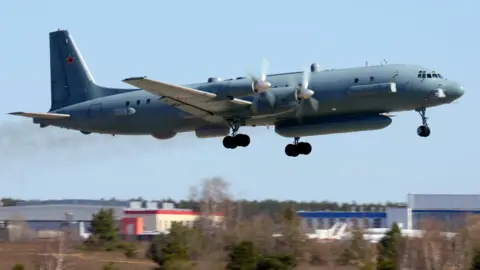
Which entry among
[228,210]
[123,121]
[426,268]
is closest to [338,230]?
[228,210]

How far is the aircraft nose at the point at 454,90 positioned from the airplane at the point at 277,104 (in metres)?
0.04

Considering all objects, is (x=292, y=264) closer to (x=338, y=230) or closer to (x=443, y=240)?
(x=443, y=240)

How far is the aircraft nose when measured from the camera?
34.9 metres

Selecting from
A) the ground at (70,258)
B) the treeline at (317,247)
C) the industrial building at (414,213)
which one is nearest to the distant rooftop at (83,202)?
the industrial building at (414,213)

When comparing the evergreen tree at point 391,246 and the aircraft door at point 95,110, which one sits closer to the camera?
the aircraft door at point 95,110

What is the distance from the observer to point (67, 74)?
144ft

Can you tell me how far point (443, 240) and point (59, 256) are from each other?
2276 cm

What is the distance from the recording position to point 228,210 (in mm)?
78938

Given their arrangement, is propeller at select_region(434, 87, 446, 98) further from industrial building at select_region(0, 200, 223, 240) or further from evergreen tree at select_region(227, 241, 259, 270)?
industrial building at select_region(0, 200, 223, 240)

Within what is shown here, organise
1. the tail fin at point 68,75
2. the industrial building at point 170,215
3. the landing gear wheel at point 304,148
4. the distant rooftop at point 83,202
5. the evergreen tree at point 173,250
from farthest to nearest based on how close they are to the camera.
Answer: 1. the distant rooftop at point 83,202
2. the industrial building at point 170,215
3. the evergreen tree at point 173,250
4. the tail fin at point 68,75
5. the landing gear wheel at point 304,148

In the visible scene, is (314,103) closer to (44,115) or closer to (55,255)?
(44,115)

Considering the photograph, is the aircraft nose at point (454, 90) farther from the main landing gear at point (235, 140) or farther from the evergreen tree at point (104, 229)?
the evergreen tree at point (104, 229)

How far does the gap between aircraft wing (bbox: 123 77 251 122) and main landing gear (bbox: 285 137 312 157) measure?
3.46 metres

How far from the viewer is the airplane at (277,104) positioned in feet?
115
